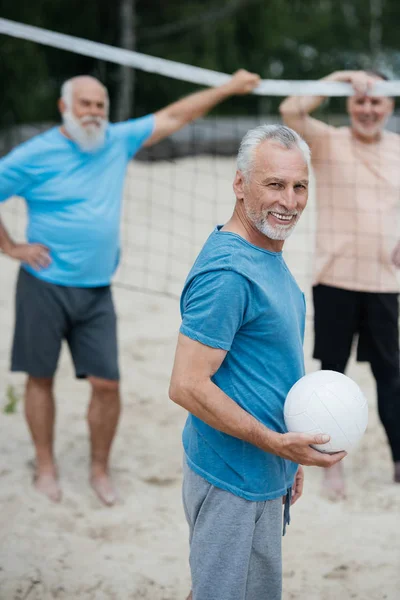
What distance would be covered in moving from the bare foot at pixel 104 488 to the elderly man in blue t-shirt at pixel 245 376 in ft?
5.42

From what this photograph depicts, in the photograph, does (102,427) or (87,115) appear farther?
(102,427)

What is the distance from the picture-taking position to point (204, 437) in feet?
7.28

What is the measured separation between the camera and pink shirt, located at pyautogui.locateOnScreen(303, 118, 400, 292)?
12.3ft

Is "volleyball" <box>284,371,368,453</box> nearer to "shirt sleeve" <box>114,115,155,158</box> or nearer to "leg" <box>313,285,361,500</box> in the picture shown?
"leg" <box>313,285,361,500</box>

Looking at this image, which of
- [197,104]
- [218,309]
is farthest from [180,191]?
[218,309]

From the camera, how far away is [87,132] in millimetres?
3777

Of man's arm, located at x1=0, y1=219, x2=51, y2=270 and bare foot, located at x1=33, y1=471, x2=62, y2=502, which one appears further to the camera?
bare foot, located at x1=33, y1=471, x2=62, y2=502

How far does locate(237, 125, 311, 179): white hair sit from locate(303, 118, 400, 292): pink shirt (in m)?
1.64

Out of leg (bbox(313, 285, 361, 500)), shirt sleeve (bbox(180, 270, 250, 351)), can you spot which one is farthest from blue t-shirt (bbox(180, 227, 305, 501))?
A: leg (bbox(313, 285, 361, 500))

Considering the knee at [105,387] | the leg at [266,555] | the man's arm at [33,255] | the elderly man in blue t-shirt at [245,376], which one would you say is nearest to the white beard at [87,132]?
the man's arm at [33,255]

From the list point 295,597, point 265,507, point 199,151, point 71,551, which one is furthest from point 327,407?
point 199,151

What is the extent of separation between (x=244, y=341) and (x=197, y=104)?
2243mm

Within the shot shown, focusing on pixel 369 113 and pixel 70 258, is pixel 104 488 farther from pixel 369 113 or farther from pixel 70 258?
pixel 369 113

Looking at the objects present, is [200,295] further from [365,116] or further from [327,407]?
[365,116]
